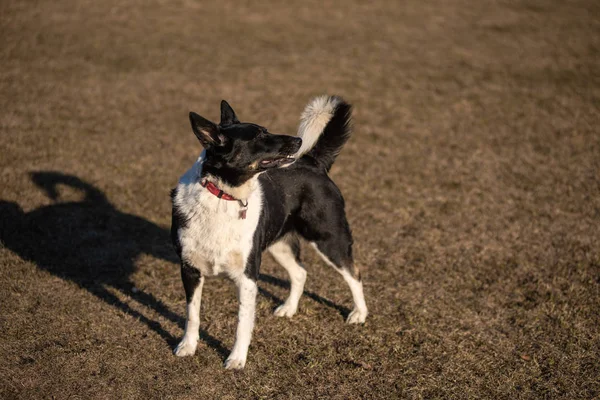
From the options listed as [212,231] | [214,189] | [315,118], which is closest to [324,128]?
[315,118]

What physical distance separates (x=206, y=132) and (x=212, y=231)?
702 millimetres

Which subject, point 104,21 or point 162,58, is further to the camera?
point 104,21

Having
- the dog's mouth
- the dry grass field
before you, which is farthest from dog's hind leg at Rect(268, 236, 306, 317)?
the dog's mouth

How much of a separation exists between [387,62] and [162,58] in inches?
192

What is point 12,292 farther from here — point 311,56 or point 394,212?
point 311,56

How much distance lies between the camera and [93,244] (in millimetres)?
6238

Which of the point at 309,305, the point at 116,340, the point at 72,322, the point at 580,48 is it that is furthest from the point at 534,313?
the point at 580,48

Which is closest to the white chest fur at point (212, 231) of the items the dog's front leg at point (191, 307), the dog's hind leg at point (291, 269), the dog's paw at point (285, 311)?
the dog's front leg at point (191, 307)

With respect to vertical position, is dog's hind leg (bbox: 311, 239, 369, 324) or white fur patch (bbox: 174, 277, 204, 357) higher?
dog's hind leg (bbox: 311, 239, 369, 324)

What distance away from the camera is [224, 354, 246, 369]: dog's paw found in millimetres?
4453

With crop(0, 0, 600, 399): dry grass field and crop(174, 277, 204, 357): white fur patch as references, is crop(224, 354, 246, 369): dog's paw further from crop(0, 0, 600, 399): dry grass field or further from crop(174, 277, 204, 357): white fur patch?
crop(174, 277, 204, 357): white fur patch

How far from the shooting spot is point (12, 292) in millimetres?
5207

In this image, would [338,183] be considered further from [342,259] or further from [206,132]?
[206,132]

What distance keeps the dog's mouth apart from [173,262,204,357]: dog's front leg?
0.91 meters
